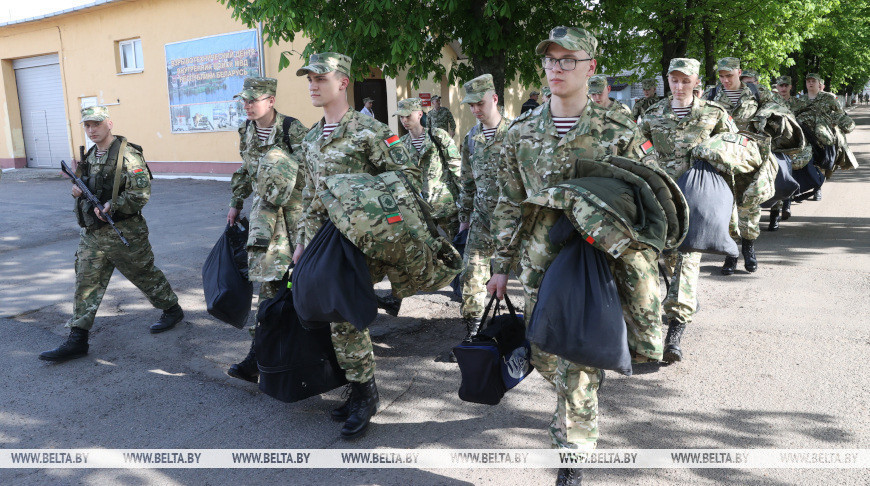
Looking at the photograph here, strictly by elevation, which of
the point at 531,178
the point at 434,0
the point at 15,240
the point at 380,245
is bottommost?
the point at 15,240

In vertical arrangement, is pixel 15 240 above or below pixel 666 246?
below

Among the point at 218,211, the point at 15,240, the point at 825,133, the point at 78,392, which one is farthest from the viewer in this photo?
the point at 218,211

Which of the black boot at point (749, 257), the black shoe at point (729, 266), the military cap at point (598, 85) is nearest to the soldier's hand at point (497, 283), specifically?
the military cap at point (598, 85)

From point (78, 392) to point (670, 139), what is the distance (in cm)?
495

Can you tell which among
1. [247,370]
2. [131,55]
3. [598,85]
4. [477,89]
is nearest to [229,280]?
[247,370]

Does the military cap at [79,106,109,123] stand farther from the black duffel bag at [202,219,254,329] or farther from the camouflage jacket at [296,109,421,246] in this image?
the camouflage jacket at [296,109,421,246]

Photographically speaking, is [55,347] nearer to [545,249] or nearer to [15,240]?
[545,249]

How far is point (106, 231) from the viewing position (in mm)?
5512

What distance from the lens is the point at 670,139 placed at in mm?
5391

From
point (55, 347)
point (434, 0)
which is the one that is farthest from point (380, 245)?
point (434, 0)

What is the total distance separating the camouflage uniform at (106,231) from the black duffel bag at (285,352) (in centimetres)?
234

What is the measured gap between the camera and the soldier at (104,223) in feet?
17.7

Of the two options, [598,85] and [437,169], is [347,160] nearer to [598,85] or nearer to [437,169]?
[437,169]

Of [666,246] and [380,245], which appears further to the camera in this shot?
[380,245]
